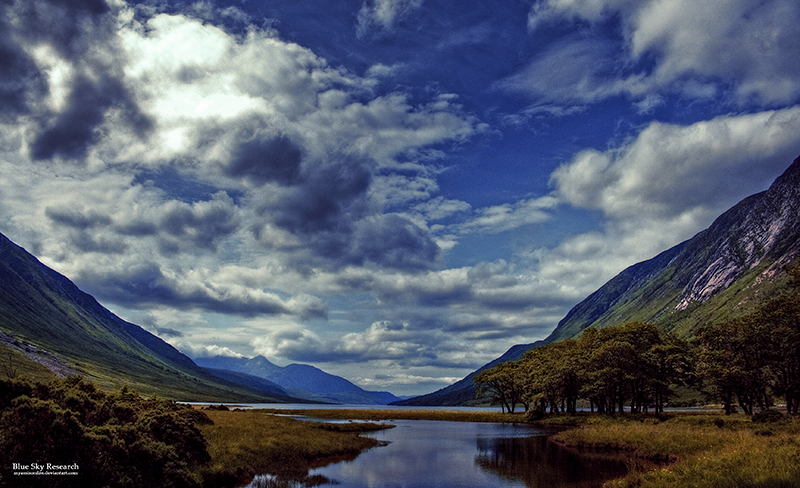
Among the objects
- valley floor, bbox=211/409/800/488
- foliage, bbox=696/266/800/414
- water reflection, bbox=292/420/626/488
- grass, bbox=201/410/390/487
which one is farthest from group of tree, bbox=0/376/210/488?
foliage, bbox=696/266/800/414

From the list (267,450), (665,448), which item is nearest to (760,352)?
(665,448)

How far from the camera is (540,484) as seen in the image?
119ft

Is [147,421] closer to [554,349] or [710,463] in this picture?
[710,463]

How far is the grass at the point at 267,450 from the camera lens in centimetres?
3566

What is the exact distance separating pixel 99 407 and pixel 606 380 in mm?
92480

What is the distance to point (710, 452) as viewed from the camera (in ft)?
120

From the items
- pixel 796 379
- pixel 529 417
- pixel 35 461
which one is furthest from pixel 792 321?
pixel 35 461

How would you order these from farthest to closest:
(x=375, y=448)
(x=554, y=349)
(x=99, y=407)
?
1. (x=554, y=349)
2. (x=375, y=448)
3. (x=99, y=407)

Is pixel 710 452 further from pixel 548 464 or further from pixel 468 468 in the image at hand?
pixel 468 468

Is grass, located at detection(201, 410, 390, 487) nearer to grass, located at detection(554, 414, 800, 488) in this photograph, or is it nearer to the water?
the water

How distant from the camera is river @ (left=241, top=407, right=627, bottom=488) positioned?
3619cm

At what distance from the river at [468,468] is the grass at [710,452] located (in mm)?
4296

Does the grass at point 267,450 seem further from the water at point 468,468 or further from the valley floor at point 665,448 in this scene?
the water at point 468,468

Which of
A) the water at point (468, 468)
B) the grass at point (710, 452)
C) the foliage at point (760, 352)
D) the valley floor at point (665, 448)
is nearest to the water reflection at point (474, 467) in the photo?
the water at point (468, 468)
